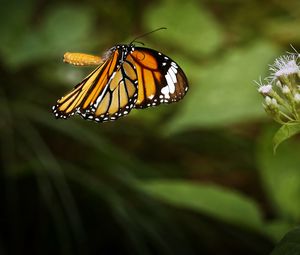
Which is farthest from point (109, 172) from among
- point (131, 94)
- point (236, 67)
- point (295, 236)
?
point (295, 236)

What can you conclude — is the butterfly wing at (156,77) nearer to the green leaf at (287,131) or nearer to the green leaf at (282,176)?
the green leaf at (287,131)

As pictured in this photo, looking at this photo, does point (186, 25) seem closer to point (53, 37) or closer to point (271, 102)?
point (53, 37)

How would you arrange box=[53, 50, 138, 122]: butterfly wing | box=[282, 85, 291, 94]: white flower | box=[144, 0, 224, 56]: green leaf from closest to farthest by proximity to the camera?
1. box=[282, 85, 291, 94]: white flower
2. box=[53, 50, 138, 122]: butterfly wing
3. box=[144, 0, 224, 56]: green leaf

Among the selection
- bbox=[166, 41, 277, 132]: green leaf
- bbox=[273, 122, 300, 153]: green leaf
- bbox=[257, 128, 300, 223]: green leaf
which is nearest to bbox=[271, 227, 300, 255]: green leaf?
bbox=[273, 122, 300, 153]: green leaf

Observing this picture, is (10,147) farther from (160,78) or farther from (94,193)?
(160,78)

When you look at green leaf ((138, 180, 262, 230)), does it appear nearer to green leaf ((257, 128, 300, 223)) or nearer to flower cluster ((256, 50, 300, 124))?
green leaf ((257, 128, 300, 223))

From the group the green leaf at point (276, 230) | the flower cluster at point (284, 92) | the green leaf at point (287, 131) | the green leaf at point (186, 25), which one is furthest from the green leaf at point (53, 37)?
the green leaf at point (287, 131)

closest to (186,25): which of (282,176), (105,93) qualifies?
(282,176)
